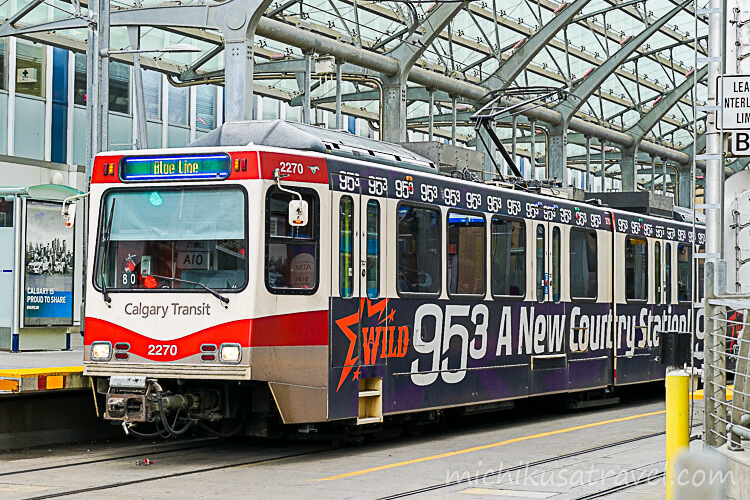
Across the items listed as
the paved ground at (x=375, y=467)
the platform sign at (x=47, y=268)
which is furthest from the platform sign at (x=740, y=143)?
the platform sign at (x=47, y=268)

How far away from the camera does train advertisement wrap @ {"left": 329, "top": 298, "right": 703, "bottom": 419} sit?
12508 millimetres

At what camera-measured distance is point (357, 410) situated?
41.0 feet

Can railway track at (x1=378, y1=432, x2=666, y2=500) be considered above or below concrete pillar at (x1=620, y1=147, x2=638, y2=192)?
below

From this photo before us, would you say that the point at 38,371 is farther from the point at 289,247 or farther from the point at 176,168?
the point at 289,247

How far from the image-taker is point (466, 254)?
46.9 feet

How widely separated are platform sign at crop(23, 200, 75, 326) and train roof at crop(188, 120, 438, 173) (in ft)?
19.9

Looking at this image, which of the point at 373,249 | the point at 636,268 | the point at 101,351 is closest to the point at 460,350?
the point at 373,249

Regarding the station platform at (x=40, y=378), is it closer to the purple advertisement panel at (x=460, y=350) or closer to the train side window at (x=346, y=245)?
the purple advertisement panel at (x=460, y=350)

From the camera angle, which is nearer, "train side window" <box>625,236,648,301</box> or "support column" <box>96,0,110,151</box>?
"support column" <box>96,0,110,151</box>

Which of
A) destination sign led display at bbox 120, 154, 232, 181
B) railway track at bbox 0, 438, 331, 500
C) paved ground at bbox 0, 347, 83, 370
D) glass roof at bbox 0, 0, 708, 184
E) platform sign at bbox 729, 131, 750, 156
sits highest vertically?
glass roof at bbox 0, 0, 708, 184

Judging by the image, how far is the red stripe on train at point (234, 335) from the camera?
1145cm

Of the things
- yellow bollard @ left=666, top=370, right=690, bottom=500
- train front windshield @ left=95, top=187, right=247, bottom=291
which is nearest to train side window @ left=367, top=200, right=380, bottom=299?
train front windshield @ left=95, top=187, right=247, bottom=291

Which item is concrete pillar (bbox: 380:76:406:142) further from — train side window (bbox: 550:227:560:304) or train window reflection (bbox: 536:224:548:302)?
train window reflection (bbox: 536:224:548:302)

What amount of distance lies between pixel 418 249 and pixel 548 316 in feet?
11.2
